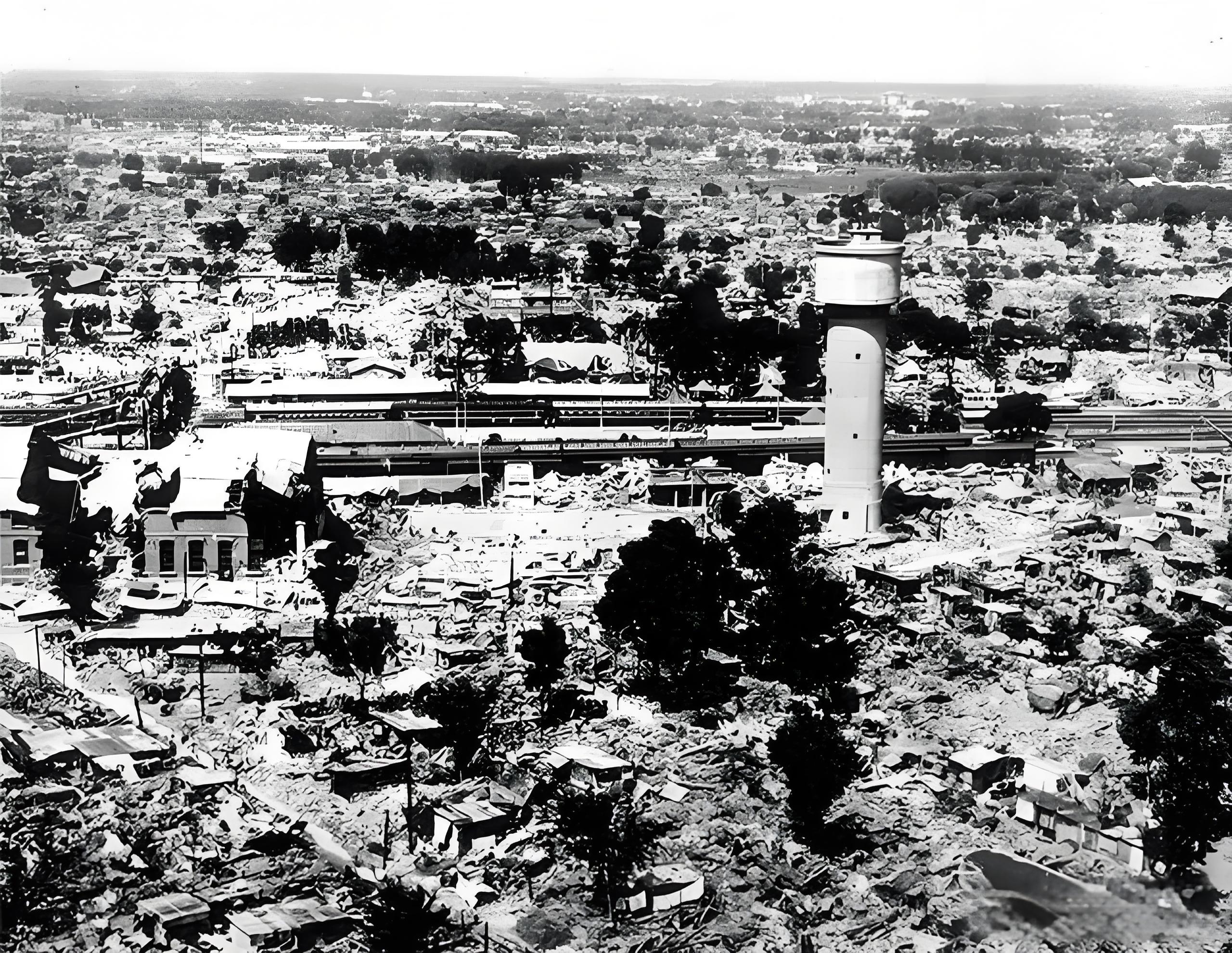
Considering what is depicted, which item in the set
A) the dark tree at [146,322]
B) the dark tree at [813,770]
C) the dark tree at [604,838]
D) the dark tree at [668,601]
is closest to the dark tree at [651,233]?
the dark tree at [146,322]

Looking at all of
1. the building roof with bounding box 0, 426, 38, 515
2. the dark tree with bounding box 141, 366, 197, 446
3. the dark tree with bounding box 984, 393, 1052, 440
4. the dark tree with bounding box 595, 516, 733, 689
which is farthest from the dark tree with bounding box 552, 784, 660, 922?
the dark tree with bounding box 984, 393, 1052, 440

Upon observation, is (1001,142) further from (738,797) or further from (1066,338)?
(738,797)

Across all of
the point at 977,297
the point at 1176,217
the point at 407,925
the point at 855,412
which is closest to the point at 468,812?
the point at 407,925

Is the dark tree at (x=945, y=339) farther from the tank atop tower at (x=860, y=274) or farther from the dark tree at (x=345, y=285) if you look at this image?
the dark tree at (x=345, y=285)

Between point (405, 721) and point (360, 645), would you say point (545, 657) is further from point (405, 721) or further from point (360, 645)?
point (360, 645)

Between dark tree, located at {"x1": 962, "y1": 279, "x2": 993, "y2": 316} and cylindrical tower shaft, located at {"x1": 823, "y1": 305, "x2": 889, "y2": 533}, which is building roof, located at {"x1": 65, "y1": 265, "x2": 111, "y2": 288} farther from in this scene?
cylindrical tower shaft, located at {"x1": 823, "y1": 305, "x2": 889, "y2": 533}
